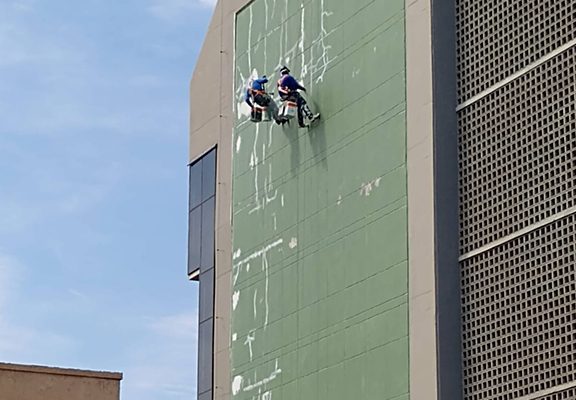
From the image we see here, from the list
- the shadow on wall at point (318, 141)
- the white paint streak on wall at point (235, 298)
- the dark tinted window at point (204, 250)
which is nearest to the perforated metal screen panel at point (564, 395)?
the shadow on wall at point (318, 141)

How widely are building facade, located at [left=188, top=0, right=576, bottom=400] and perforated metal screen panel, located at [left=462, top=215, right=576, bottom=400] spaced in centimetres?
4

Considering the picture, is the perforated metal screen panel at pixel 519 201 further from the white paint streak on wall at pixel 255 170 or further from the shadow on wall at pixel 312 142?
the white paint streak on wall at pixel 255 170

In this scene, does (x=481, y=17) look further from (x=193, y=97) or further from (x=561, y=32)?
(x=193, y=97)

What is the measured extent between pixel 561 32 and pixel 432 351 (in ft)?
23.5

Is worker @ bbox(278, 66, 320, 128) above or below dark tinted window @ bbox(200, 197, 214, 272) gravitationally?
above

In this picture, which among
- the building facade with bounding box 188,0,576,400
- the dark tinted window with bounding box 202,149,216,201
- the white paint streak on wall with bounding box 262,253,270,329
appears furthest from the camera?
the dark tinted window with bounding box 202,149,216,201

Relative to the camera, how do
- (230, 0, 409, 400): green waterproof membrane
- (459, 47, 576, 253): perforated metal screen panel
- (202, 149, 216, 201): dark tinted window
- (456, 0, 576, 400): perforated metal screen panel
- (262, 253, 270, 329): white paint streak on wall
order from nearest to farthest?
(456, 0, 576, 400): perforated metal screen panel < (459, 47, 576, 253): perforated metal screen panel < (230, 0, 409, 400): green waterproof membrane < (262, 253, 270, 329): white paint streak on wall < (202, 149, 216, 201): dark tinted window

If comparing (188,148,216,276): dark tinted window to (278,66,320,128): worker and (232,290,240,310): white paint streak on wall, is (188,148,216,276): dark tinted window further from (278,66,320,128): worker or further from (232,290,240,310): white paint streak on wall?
(278,66,320,128): worker

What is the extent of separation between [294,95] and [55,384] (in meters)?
9.57

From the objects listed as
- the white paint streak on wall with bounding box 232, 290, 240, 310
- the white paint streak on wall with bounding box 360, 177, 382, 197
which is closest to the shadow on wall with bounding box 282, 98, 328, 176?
the white paint streak on wall with bounding box 360, 177, 382, 197

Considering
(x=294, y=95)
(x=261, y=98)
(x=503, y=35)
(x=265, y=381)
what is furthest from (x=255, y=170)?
(x=503, y=35)

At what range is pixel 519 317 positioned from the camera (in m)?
34.8

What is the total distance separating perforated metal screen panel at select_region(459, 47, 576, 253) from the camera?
3434cm

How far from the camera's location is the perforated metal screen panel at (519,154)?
3434cm
